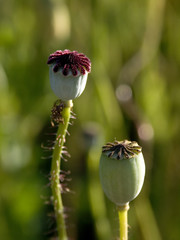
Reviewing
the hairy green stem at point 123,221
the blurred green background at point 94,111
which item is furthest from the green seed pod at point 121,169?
the blurred green background at point 94,111

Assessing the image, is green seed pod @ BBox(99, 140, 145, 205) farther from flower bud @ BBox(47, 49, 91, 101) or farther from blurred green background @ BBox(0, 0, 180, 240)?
blurred green background @ BBox(0, 0, 180, 240)

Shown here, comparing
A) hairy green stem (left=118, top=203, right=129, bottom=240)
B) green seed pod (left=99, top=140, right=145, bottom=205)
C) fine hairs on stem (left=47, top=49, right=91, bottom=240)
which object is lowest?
hairy green stem (left=118, top=203, right=129, bottom=240)

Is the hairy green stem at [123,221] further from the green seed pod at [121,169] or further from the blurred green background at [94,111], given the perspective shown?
the blurred green background at [94,111]

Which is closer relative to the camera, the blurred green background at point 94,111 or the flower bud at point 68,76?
the flower bud at point 68,76

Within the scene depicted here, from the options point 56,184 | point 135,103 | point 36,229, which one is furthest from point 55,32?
point 56,184

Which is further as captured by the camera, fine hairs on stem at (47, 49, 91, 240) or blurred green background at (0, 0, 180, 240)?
blurred green background at (0, 0, 180, 240)

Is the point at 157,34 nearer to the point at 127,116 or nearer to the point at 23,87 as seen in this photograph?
the point at 127,116

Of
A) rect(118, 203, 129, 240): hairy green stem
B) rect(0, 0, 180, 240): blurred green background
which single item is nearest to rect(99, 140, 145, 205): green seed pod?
rect(118, 203, 129, 240): hairy green stem
